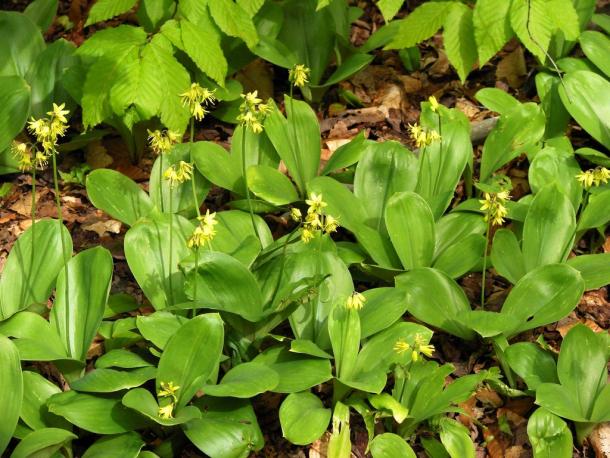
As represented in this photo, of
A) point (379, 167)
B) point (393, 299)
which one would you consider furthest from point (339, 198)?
point (393, 299)

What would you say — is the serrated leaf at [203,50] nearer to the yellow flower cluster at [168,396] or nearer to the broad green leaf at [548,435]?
the yellow flower cluster at [168,396]

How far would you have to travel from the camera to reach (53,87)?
408cm

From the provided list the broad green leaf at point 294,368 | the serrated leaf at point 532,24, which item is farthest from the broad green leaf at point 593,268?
the broad green leaf at point 294,368

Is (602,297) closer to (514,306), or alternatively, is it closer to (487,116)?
(514,306)

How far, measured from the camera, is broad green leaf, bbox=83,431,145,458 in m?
2.82

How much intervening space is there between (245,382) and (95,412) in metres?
0.51

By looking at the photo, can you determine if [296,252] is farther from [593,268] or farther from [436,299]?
[593,268]

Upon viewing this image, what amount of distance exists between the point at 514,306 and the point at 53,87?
2363 millimetres

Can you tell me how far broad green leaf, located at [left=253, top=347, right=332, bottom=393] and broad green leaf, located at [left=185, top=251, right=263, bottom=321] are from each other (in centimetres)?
16

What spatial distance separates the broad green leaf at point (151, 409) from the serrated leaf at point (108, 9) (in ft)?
5.27

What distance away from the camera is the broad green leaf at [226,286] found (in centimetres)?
308

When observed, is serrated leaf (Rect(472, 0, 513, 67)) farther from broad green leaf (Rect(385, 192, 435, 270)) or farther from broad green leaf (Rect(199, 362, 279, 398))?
broad green leaf (Rect(199, 362, 279, 398))

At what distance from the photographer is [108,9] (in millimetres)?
3588

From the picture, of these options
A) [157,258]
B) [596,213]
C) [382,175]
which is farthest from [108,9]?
[596,213]
